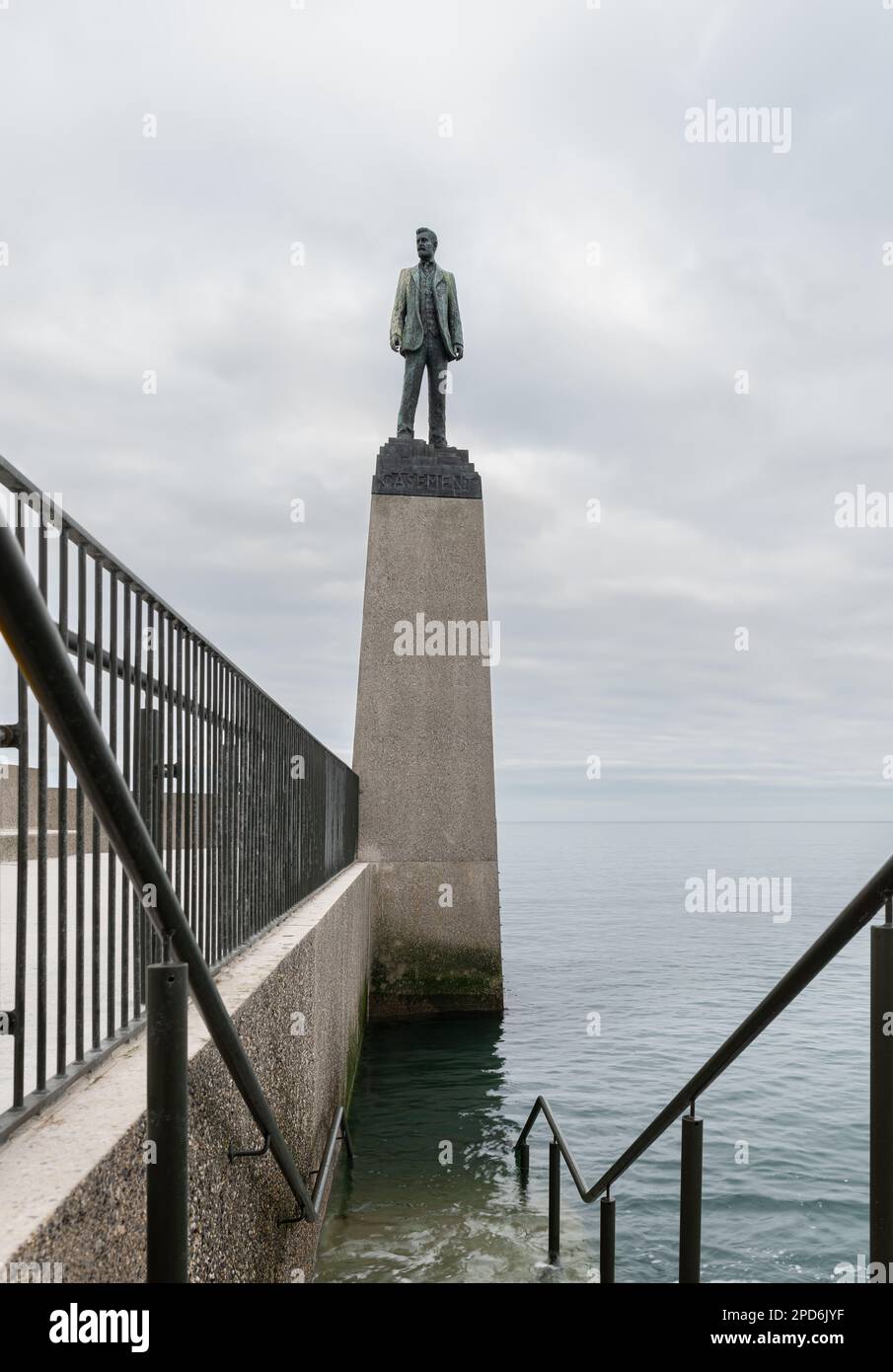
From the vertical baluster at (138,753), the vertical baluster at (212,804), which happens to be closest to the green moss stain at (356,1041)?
the vertical baluster at (212,804)

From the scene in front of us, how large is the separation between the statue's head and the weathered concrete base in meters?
7.71

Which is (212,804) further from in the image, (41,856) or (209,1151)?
(41,856)

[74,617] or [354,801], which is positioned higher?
[74,617]

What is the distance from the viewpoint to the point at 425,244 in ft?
44.2

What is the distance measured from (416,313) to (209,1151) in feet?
40.8

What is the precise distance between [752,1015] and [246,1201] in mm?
1757

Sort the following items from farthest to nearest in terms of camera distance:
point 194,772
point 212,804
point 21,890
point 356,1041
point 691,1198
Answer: point 356,1041, point 212,804, point 194,772, point 691,1198, point 21,890

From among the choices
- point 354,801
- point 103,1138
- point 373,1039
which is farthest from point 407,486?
point 103,1138

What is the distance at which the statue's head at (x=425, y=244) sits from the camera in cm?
1348

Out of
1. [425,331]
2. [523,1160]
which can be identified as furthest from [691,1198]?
[425,331]

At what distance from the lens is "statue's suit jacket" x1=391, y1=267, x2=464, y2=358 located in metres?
13.6

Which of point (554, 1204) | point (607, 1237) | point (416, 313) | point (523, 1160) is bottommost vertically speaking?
point (523, 1160)
